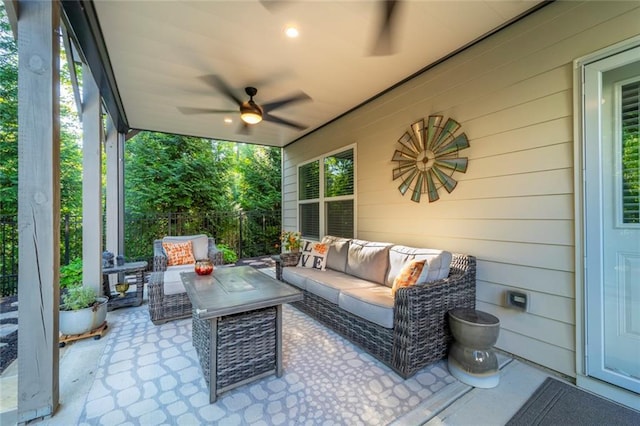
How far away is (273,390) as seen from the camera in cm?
188

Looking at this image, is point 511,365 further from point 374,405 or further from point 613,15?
point 613,15

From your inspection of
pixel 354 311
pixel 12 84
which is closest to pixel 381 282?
pixel 354 311

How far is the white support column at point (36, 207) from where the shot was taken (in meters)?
1.59

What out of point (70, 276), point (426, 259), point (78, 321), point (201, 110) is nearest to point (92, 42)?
point (201, 110)

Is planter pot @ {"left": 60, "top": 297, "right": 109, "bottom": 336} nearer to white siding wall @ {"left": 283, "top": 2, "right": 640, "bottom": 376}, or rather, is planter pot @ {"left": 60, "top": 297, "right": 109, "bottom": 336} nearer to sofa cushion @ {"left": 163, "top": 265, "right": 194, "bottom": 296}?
sofa cushion @ {"left": 163, "top": 265, "right": 194, "bottom": 296}

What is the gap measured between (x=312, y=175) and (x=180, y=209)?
3.98 metres

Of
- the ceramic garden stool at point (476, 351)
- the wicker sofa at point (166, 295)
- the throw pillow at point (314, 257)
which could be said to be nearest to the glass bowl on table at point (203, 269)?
the wicker sofa at point (166, 295)

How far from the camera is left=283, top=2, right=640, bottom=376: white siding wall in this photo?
1.97m

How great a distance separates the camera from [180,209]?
693 cm

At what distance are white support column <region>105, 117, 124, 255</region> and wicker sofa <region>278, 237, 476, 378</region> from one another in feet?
11.2

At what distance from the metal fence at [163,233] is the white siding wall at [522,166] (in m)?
5.54

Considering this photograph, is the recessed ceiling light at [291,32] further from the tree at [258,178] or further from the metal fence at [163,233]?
the tree at [258,178]

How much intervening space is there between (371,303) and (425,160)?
1.74 m

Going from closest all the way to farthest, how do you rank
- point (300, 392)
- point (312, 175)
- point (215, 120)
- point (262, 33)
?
1. point (300, 392)
2. point (262, 33)
3. point (215, 120)
4. point (312, 175)
